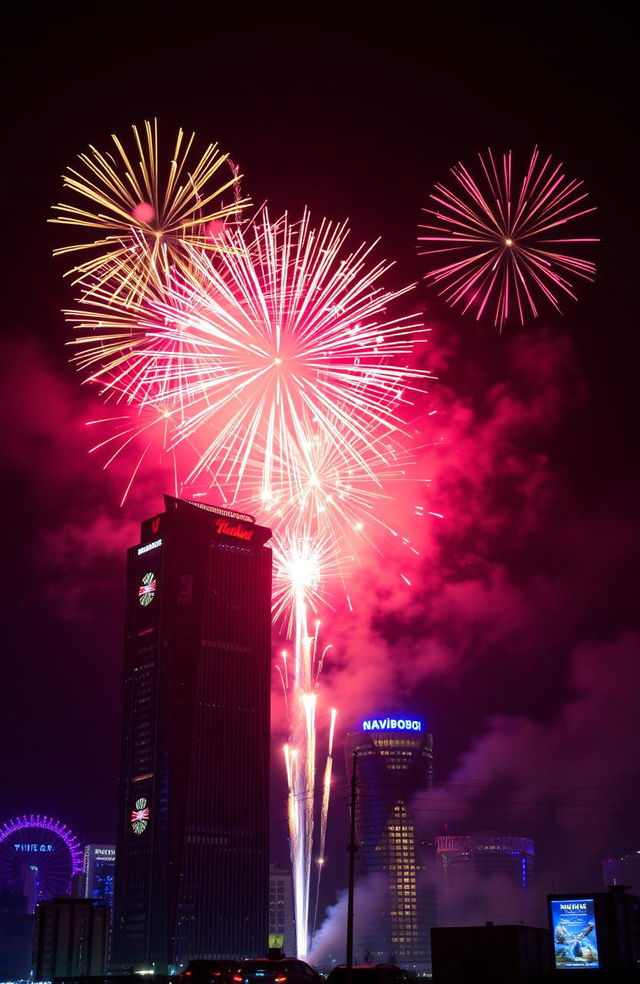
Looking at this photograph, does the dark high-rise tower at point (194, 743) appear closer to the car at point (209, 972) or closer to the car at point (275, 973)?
the car at point (209, 972)

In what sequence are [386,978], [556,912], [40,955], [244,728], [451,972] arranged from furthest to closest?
[244,728], [40,955], [556,912], [451,972], [386,978]

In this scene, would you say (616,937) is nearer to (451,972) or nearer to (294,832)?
(451,972)

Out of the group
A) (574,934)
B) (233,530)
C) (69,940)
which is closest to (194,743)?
(233,530)

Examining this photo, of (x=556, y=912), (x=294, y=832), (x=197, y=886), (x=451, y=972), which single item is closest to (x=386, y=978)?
(x=451, y=972)

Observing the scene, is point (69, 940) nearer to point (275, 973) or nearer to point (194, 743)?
point (194, 743)

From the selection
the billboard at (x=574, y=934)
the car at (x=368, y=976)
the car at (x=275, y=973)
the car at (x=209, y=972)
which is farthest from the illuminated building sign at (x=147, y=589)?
the car at (x=275, y=973)

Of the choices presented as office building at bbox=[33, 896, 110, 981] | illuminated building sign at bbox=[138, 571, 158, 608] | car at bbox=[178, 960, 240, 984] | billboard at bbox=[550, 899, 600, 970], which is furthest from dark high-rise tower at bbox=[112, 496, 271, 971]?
car at bbox=[178, 960, 240, 984]

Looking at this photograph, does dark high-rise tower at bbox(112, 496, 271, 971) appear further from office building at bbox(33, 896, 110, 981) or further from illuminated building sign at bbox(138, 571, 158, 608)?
office building at bbox(33, 896, 110, 981)
